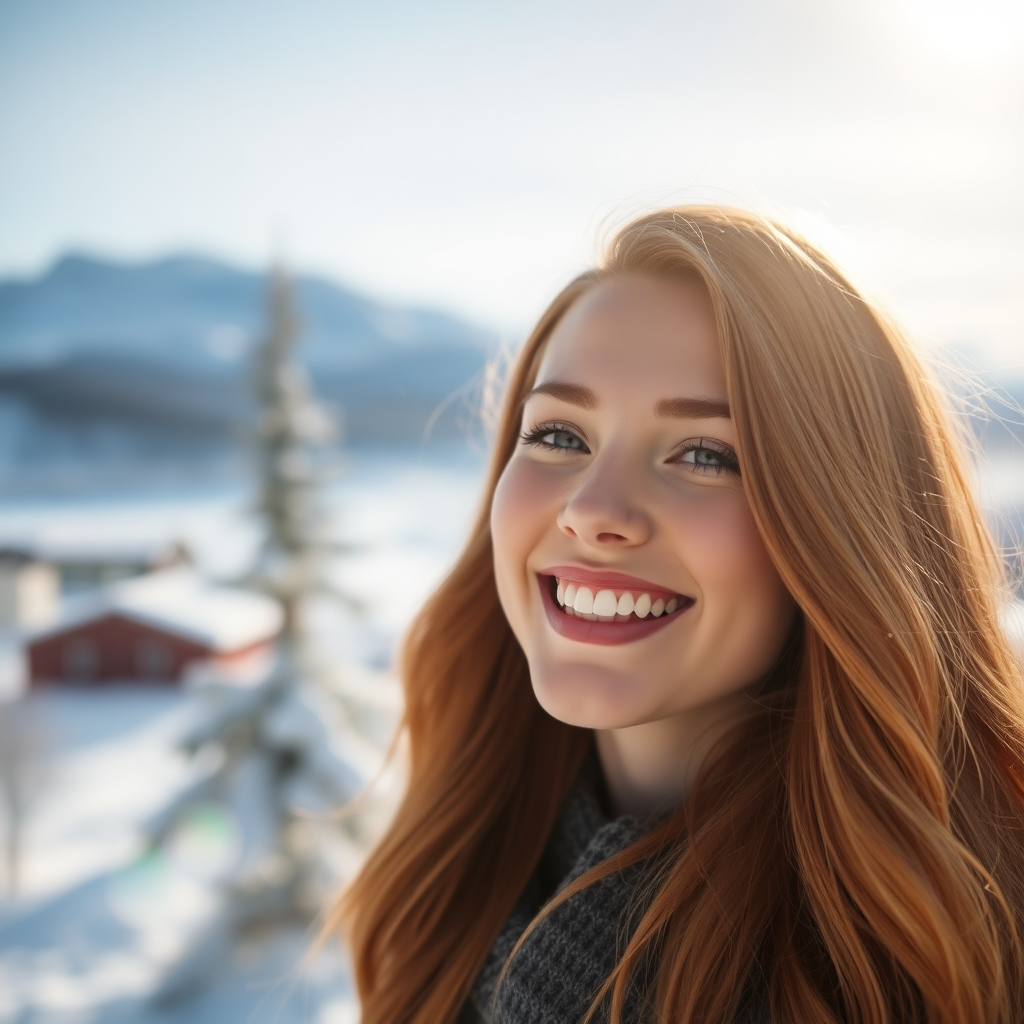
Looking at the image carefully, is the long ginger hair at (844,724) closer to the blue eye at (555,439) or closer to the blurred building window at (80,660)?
the blue eye at (555,439)

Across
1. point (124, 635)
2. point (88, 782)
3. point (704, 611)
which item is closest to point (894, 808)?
point (704, 611)

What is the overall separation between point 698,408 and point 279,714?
3446 millimetres

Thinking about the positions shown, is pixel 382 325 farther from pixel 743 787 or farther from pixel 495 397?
pixel 743 787

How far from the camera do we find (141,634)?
6852 millimetres

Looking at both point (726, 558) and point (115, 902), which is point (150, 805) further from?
point (726, 558)

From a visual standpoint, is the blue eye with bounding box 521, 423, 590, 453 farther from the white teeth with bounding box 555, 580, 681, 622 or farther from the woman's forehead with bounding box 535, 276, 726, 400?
the white teeth with bounding box 555, 580, 681, 622

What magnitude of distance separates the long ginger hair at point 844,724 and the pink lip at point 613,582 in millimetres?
158

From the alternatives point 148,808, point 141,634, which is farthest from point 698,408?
point 141,634

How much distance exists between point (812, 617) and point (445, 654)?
0.75 meters

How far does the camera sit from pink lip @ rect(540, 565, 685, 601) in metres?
1.17

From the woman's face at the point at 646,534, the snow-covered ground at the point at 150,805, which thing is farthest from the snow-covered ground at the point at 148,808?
the woman's face at the point at 646,534

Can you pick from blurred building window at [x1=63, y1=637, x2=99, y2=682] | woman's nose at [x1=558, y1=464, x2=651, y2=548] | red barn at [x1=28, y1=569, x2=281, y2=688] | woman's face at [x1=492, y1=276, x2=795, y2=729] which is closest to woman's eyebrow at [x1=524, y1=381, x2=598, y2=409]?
woman's face at [x1=492, y1=276, x2=795, y2=729]

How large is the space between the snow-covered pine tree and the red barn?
2.20m

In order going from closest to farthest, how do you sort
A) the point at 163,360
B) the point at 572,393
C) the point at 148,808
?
the point at 572,393 → the point at 148,808 → the point at 163,360
